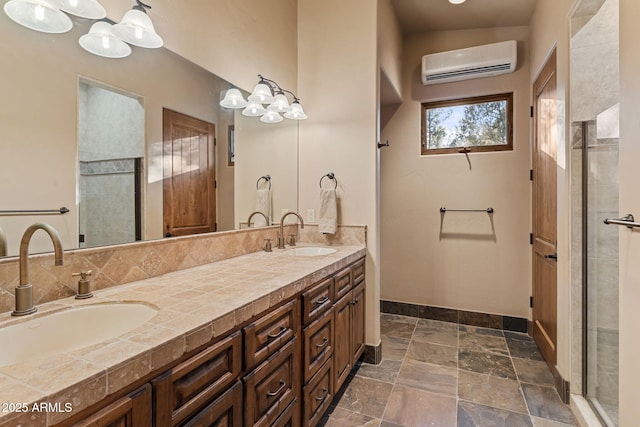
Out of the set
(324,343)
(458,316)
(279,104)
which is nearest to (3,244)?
(324,343)

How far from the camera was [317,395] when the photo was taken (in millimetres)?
1647

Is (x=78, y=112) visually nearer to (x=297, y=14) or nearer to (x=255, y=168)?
(x=255, y=168)

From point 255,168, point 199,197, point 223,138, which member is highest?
point 223,138

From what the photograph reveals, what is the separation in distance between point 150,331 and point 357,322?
166 centimetres

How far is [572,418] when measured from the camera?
1.84m

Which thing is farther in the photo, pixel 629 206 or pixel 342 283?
pixel 342 283

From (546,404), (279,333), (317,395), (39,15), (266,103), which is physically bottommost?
(546,404)

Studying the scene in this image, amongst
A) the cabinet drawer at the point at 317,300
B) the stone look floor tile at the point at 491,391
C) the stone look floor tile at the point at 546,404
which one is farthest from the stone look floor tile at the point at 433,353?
the cabinet drawer at the point at 317,300

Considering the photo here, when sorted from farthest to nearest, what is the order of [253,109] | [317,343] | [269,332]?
[253,109]
[317,343]
[269,332]

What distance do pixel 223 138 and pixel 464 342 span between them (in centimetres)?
267

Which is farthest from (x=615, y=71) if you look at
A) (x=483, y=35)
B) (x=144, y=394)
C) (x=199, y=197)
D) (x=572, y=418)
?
(x=144, y=394)

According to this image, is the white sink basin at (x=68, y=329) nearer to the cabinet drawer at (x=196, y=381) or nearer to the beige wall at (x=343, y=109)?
the cabinet drawer at (x=196, y=381)

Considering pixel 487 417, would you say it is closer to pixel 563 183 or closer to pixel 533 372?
pixel 533 372

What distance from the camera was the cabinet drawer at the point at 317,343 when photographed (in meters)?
1.53
